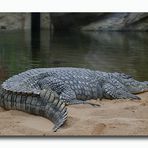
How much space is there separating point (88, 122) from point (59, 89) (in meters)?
0.90

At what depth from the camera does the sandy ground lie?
5.78 meters

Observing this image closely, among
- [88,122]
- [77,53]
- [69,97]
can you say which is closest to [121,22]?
[77,53]

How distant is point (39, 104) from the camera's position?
6266 mm

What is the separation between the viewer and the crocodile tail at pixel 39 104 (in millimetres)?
6073

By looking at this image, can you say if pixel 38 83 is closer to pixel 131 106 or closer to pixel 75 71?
pixel 75 71

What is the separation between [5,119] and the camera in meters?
6.05

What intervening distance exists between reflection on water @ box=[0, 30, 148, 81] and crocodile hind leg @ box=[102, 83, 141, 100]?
31 centimetres

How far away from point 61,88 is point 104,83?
1.62 ft

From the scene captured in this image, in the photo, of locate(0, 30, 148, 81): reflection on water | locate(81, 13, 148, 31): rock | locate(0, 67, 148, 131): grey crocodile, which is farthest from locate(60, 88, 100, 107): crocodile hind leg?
locate(81, 13, 148, 31): rock

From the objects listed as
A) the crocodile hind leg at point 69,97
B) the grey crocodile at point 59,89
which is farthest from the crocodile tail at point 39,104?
the crocodile hind leg at point 69,97

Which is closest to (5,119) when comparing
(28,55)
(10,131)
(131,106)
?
(10,131)

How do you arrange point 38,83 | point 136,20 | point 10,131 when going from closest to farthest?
1. point 10,131
2. point 136,20
3. point 38,83

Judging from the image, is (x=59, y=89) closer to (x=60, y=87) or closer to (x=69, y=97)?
(x=60, y=87)

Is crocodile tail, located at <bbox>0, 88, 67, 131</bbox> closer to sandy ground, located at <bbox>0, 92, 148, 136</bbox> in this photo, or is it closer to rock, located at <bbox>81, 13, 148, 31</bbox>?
sandy ground, located at <bbox>0, 92, 148, 136</bbox>
